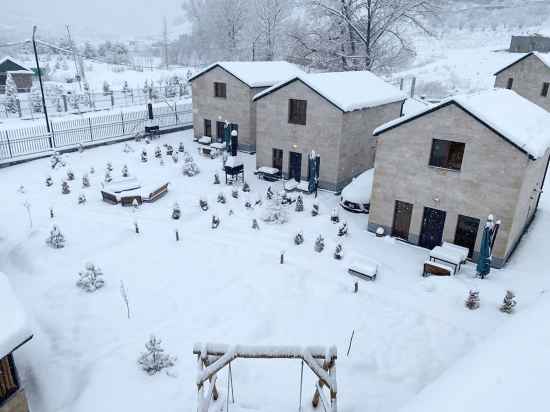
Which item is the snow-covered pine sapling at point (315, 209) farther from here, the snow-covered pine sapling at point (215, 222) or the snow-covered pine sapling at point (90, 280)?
the snow-covered pine sapling at point (90, 280)

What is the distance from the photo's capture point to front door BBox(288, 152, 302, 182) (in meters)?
26.2

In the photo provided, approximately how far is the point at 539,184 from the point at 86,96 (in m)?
41.6

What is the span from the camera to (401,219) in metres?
19.6

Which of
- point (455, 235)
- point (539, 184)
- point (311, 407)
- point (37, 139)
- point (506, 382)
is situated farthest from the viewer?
point (37, 139)

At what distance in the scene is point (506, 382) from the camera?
7730 millimetres

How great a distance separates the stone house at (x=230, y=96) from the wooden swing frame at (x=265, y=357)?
23.5 metres

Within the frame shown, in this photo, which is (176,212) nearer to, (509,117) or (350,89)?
(350,89)

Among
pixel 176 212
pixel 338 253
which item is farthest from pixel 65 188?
pixel 338 253

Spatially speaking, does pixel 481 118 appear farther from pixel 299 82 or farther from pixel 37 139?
pixel 37 139

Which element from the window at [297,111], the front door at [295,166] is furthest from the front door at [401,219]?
the window at [297,111]

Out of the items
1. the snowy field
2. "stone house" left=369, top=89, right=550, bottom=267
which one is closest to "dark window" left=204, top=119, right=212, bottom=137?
the snowy field

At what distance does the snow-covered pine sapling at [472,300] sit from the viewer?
579 inches

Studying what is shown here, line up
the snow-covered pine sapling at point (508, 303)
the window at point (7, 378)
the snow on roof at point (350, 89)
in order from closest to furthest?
the window at point (7, 378)
the snow-covered pine sapling at point (508, 303)
the snow on roof at point (350, 89)

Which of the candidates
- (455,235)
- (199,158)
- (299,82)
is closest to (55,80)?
(199,158)
